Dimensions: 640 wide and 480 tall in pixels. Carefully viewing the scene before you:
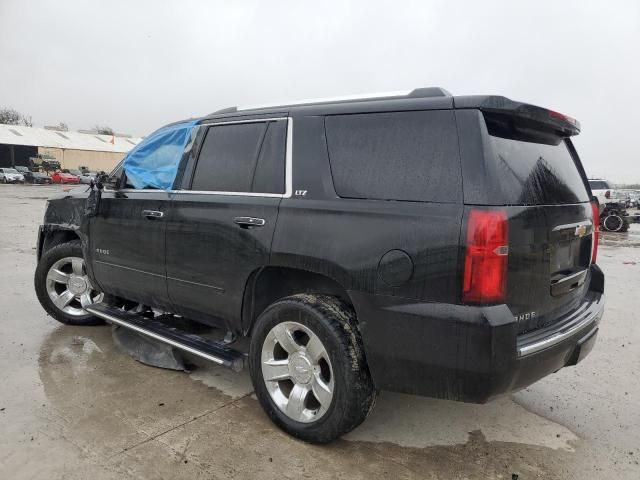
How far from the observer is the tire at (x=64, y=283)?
5.09 meters

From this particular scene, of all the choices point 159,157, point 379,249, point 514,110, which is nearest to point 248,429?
point 379,249

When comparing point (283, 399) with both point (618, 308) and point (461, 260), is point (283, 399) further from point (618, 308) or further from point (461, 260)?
point (618, 308)

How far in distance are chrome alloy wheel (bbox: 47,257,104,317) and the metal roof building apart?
57.5m

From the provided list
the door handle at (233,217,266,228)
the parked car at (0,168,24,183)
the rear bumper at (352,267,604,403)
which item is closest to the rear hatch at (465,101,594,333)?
the rear bumper at (352,267,604,403)

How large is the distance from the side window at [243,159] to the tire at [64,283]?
212 cm

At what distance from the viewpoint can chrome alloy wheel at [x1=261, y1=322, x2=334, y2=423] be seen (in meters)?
2.93

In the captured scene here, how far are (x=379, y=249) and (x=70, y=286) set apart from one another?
3785 mm

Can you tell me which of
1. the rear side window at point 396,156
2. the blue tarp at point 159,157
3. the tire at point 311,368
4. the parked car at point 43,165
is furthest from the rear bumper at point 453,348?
the parked car at point 43,165

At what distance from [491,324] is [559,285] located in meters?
0.75

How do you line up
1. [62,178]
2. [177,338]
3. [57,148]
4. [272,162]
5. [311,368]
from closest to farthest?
[311,368] → [272,162] → [177,338] → [62,178] → [57,148]

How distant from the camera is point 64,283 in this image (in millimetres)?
5137

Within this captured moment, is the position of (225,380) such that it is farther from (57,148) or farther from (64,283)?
(57,148)

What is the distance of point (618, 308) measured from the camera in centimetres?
652

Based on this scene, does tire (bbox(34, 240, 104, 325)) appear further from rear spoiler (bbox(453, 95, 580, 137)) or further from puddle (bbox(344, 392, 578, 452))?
rear spoiler (bbox(453, 95, 580, 137))
